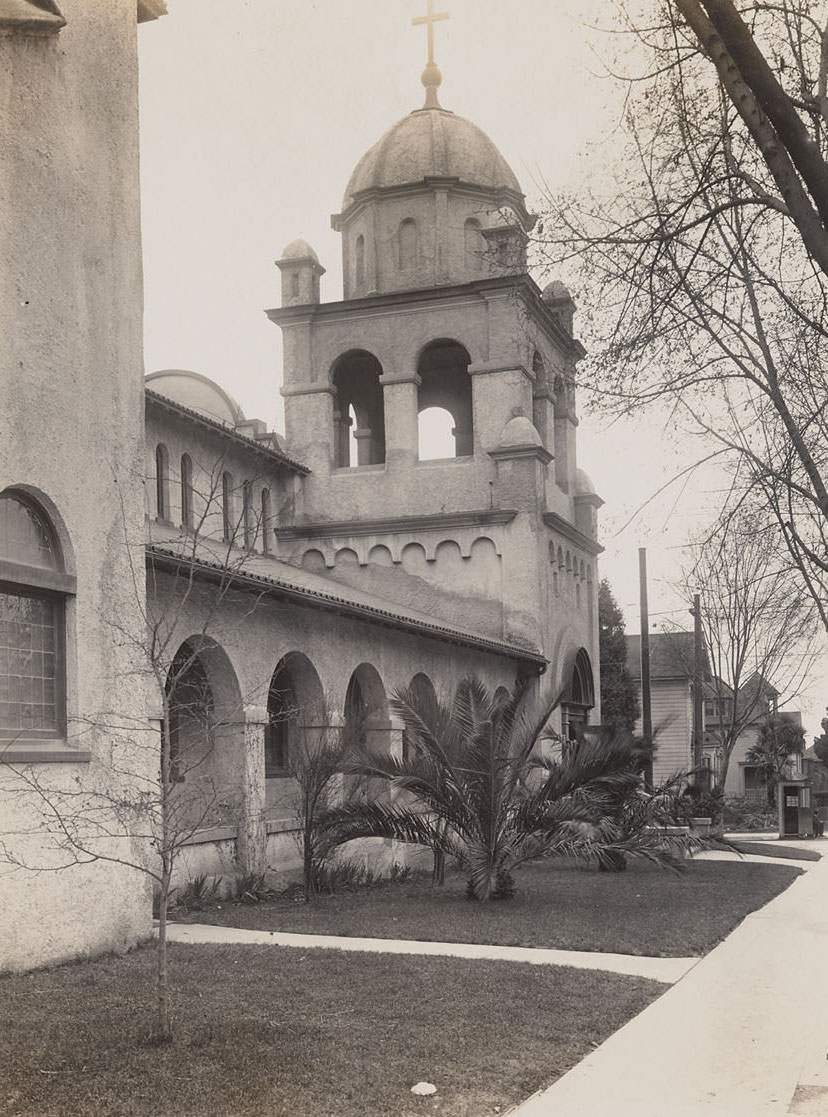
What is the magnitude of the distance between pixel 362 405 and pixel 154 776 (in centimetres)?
2089

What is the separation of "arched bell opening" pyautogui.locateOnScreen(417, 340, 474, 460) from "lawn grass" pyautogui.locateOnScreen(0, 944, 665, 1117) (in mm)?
21944

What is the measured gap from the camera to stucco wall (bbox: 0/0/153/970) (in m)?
10.1

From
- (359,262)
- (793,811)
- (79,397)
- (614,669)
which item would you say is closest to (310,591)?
(79,397)

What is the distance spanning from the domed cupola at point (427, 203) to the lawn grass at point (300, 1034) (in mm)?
21211

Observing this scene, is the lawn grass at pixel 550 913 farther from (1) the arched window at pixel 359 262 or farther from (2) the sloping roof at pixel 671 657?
(2) the sloping roof at pixel 671 657

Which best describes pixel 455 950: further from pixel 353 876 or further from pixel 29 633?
pixel 353 876

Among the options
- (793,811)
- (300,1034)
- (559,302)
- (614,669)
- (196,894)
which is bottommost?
(793,811)

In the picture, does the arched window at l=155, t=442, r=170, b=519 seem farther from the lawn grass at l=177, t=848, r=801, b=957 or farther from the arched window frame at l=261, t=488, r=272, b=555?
the lawn grass at l=177, t=848, r=801, b=957

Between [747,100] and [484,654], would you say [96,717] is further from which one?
[484,654]

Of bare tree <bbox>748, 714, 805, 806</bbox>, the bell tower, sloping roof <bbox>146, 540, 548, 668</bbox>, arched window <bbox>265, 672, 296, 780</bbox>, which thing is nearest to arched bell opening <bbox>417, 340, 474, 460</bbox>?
the bell tower

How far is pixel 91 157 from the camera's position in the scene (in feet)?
37.4

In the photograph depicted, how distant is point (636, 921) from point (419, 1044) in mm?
6390

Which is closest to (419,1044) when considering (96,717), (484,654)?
(96,717)

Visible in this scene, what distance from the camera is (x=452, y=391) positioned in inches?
1243
